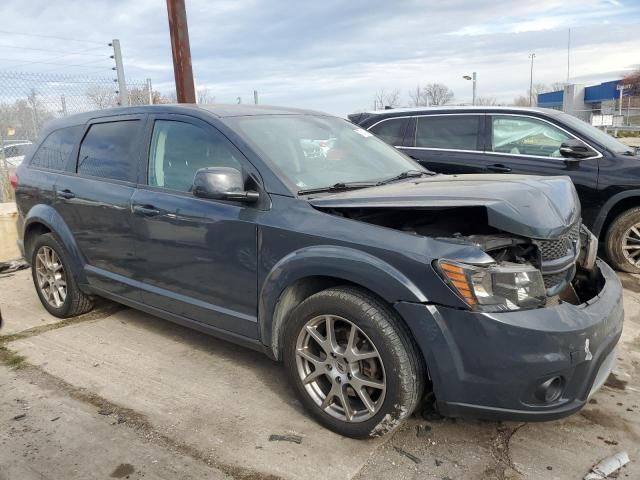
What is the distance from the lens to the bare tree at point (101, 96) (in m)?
8.20

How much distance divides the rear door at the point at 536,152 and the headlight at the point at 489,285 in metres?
3.81

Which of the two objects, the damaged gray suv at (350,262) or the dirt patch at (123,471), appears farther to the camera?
the dirt patch at (123,471)

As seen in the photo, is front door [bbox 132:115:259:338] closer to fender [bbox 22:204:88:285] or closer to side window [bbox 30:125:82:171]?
fender [bbox 22:204:88:285]

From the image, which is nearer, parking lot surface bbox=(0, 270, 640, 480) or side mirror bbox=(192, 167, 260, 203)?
parking lot surface bbox=(0, 270, 640, 480)

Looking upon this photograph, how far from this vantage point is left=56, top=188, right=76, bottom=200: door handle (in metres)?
4.31

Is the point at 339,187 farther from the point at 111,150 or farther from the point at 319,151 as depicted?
the point at 111,150

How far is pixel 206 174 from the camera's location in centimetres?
297

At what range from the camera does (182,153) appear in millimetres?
3631

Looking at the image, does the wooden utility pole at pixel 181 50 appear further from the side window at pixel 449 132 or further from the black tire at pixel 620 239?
the black tire at pixel 620 239

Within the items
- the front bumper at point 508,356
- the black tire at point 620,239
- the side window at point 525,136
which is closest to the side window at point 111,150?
the front bumper at point 508,356

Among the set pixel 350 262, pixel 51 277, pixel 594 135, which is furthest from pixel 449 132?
pixel 51 277

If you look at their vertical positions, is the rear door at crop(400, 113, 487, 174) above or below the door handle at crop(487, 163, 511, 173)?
above

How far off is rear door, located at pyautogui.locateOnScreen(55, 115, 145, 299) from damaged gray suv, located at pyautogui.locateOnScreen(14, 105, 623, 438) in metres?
0.02

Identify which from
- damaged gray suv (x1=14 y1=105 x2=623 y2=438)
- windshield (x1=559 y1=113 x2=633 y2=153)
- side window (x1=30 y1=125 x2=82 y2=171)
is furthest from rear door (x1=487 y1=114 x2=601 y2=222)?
side window (x1=30 y1=125 x2=82 y2=171)
